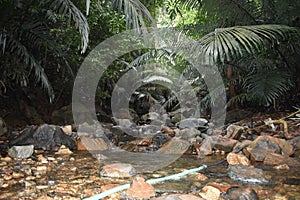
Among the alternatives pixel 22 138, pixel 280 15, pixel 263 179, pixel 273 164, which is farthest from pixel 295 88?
pixel 22 138

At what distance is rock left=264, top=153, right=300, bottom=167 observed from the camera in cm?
229

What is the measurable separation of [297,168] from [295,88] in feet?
7.16

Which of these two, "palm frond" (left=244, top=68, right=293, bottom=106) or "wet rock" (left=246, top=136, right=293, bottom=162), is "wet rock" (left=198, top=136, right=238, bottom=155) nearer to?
"wet rock" (left=246, top=136, right=293, bottom=162)

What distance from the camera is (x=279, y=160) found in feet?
7.61

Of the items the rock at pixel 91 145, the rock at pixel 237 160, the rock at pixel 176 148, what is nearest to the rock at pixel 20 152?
the rock at pixel 91 145

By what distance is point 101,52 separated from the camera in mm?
5223

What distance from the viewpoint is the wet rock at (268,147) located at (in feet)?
8.15

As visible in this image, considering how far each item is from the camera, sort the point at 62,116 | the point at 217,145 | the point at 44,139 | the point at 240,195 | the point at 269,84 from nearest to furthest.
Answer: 1. the point at 240,195
2. the point at 217,145
3. the point at 44,139
4. the point at 269,84
5. the point at 62,116

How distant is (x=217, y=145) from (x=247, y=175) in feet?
3.48

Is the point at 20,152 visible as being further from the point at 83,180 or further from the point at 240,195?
the point at 240,195

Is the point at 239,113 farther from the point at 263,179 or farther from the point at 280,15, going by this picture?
the point at 263,179

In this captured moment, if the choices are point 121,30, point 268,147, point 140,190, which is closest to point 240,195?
point 140,190

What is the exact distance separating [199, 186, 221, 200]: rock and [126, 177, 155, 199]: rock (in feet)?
0.90

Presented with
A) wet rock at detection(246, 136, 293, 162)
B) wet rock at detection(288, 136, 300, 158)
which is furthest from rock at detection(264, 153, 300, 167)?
wet rock at detection(288, 136, 300, 158)
